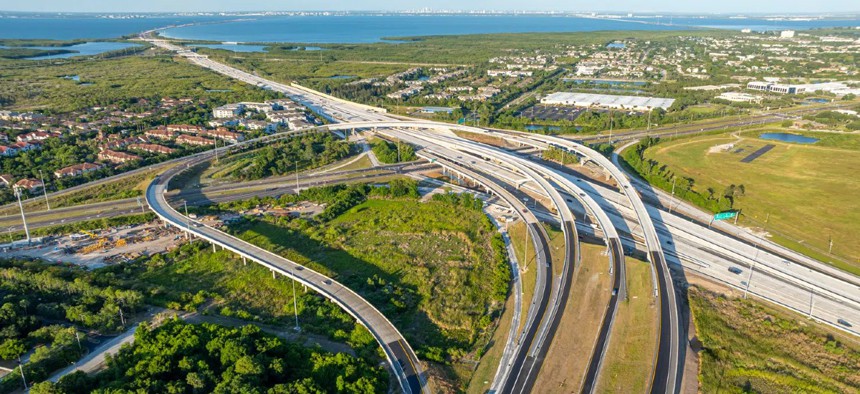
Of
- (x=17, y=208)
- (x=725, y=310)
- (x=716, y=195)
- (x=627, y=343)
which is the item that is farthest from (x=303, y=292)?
(x=716, y=195)

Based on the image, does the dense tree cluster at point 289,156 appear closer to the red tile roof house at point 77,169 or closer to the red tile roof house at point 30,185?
the red tile roof house at point 77,169

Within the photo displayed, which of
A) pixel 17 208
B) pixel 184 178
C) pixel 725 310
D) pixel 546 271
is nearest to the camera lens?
pixel 725 310

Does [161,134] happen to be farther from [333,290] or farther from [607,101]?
[607,101]

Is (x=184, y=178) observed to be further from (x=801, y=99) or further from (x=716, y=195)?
(x=801, y=99)

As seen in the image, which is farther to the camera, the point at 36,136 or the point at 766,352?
the point at 36,136

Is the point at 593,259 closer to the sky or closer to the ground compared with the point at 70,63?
closer to the ground

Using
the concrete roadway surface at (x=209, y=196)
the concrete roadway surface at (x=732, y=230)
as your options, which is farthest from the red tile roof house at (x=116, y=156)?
the concrete roadway surface at (x=732, y=230)

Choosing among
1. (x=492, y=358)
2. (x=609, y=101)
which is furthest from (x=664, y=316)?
(x=609, y=101)

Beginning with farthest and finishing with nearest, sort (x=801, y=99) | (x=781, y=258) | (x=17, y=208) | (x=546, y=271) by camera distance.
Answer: (x=801, y=99), (x=17, y=208), (x=781, y=258), (x=546, y=271)
